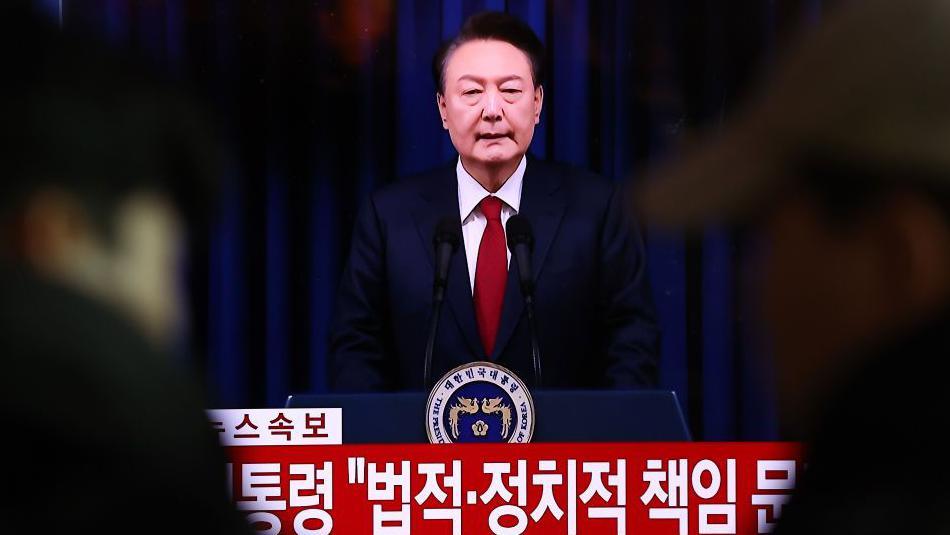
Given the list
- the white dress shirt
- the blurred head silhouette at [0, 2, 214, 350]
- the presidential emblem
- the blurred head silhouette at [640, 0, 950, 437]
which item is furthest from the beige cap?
the white dress shirt

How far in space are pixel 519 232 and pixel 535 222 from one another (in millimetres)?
45

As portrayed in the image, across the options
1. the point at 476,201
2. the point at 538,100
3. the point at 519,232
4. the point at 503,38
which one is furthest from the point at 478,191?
the point at 503,38

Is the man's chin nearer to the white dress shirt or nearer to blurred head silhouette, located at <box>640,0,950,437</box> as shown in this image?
the white dress shirt

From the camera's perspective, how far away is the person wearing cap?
2.02 feet

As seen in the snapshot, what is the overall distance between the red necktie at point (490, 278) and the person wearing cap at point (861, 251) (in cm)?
228

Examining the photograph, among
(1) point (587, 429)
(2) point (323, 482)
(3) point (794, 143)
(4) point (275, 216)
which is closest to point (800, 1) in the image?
(1) point (587, 429)

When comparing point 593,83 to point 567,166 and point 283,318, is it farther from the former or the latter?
point 283,318

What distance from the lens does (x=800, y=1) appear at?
2.74 m

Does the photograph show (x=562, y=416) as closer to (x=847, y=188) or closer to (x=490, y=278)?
(x=490, y=278)

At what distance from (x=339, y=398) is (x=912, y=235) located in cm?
Result: 243

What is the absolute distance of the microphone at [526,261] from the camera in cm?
296

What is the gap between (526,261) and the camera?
3.02m

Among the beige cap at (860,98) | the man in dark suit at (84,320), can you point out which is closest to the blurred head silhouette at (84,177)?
the man in dark suit at (84,320)
